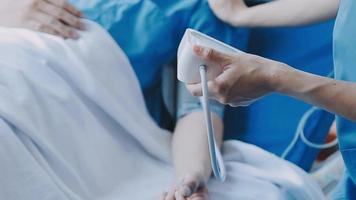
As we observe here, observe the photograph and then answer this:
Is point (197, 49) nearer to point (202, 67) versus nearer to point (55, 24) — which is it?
point (202, 67)

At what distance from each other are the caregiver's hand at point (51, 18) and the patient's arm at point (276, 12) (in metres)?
0.34

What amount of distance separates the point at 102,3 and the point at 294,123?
23.1 inches

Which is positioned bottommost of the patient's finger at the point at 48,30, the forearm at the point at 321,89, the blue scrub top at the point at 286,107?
the blue scrub top at the point at 286,107

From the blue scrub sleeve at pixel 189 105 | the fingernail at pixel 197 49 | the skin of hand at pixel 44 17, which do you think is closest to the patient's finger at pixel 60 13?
the skin of hand at pixel 44 17

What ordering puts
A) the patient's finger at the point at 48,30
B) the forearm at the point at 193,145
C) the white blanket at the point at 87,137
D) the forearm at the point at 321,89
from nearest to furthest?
the forearm at the point at 321,89
the white blanket at the point at 87,137
the forearm at the point at 193,145
the patient's finger at the point at 48,30

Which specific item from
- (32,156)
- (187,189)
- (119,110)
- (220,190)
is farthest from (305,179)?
(32,156)

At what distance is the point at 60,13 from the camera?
135 cm

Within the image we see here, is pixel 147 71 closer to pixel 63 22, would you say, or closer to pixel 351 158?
pixel 63 22

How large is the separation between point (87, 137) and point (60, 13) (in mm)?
322

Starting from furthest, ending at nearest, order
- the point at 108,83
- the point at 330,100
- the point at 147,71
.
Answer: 1. the point at 147,71
2. the point at 108,83
3. the point at 330,100

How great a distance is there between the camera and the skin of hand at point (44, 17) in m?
1.34

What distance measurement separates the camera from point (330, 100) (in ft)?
2.66

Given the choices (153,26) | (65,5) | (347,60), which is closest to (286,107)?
(153,26)

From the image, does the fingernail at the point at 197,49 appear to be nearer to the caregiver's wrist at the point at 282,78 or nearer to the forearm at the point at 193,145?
the caregiver's wrist at the point at 282,78
